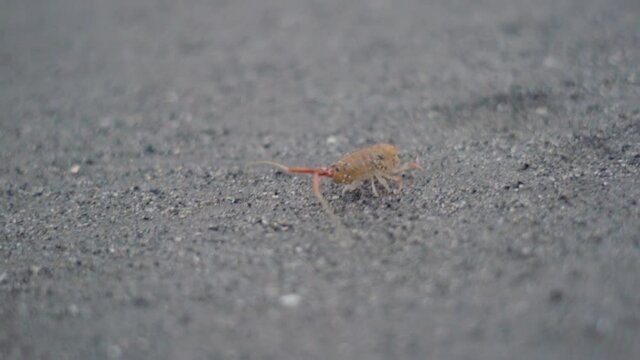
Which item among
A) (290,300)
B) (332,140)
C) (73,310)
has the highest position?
(332,140)

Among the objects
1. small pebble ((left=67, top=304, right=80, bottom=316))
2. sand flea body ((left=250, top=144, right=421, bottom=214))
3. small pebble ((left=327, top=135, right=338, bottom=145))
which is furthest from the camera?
small pebble ((left=327, top=135, right=338, bottom=145))

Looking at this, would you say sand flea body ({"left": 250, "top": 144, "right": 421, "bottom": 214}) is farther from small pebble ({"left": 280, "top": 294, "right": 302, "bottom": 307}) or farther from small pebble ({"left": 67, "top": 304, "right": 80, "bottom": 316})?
small pebble ({"left": 67, "top": 304, "right": 80, "bottom": 316})

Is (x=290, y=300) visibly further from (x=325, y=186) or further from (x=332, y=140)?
(x=332, y=140)

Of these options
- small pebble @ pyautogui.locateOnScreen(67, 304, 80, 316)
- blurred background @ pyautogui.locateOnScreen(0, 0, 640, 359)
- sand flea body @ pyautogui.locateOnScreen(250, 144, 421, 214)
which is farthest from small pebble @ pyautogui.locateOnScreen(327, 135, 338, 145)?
small pebble @ pyautogui.locateOnScreen(67, 304, 80, 316)

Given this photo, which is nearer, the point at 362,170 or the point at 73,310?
the point at 73,310

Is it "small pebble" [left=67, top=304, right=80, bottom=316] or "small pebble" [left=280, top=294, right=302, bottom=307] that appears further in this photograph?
"small pebble" [left=67, top=304, right=80, bottom=316]

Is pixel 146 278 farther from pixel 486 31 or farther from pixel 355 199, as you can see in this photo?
pixel 486 31

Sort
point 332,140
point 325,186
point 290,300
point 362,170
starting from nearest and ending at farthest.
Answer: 1. point 290,300
2. point 362,170
3. point 325,186
4. point 332,140

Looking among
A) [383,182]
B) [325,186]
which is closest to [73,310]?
[325,186]

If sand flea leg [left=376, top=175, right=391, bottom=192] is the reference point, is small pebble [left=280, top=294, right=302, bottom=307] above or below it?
below
